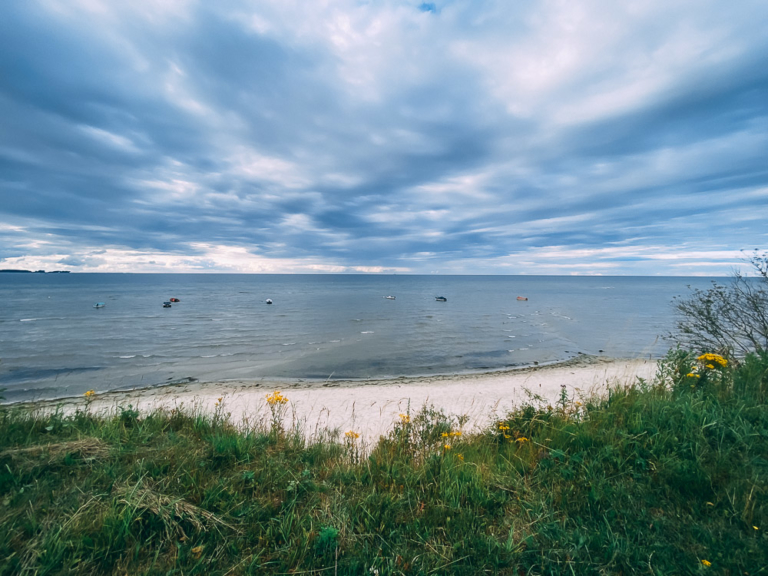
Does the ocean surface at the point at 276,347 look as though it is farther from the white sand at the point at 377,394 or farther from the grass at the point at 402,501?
the grass at the point at 402,501

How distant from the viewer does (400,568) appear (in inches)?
115

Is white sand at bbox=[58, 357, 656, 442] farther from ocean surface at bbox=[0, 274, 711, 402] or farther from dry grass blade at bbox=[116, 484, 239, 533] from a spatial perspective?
dry grass blade at bbox=[116, 484, 239, 533]

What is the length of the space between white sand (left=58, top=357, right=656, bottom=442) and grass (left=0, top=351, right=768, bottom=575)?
6.02 m

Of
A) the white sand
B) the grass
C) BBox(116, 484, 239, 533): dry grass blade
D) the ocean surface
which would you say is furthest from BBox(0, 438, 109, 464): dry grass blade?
the ocean surface

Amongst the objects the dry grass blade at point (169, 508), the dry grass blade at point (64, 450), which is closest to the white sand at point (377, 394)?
the dry grass blade at point (64, 450)

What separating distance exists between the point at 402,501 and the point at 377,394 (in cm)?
1218

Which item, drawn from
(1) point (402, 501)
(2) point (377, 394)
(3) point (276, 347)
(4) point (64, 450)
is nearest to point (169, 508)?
(4) point (64, 450)

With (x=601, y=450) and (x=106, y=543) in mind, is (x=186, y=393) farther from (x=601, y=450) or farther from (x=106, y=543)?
(x=601, y=450)

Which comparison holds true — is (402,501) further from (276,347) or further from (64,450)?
(276,347)

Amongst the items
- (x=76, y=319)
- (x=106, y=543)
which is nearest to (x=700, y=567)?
(x=106, y=543)

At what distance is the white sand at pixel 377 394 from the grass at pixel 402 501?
602cm

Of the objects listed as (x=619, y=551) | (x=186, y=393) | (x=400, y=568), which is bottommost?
(x=186, y=393)

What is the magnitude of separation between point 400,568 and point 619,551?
188 centimetres

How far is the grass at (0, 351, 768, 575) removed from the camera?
2.90 m
